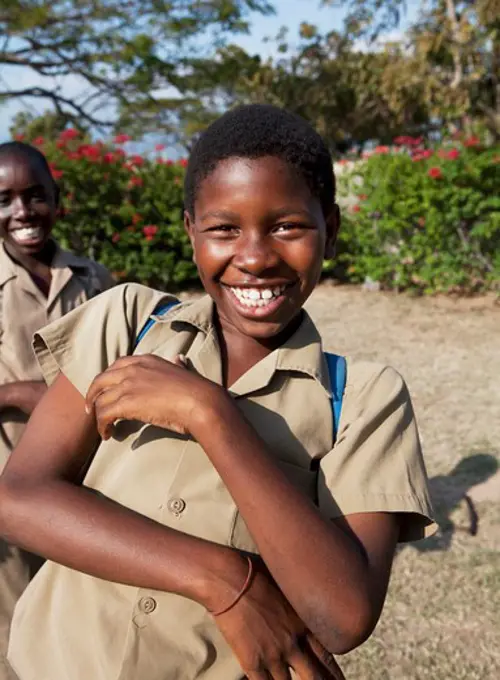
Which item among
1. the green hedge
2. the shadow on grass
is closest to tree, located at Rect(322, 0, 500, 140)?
the green hedge

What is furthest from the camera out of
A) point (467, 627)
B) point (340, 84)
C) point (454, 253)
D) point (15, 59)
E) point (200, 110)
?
point (340, 84)

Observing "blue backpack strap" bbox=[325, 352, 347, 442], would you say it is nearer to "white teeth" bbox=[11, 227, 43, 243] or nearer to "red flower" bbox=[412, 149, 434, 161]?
"white teeth" bbox=[11, 227, 43, 243]

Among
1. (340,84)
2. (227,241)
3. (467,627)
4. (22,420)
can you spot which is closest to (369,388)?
(227,241)

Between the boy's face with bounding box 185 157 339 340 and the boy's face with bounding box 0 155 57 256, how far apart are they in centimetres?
125

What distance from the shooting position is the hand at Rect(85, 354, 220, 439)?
117cm

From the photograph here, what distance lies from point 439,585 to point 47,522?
261 centimetres

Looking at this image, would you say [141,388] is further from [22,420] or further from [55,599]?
[22,420]

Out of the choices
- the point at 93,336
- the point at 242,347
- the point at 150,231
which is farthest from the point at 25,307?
the point at 150,231

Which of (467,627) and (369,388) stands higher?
(369,388)

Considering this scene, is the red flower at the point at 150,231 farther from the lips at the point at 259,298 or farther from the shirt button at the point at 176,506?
the shirt button at the point at 176,506

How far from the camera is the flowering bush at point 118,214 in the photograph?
8859 mm

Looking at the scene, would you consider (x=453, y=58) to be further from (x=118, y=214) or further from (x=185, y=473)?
(x=185, y=473)

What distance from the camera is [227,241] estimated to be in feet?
4.25

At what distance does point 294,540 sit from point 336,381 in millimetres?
364
